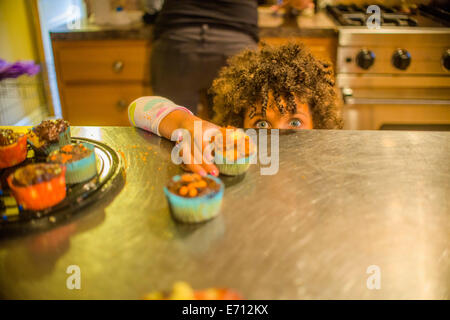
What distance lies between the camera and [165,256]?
503 mm

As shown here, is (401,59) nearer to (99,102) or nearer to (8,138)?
(99,102)

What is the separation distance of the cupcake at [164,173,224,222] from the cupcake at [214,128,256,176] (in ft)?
0.24

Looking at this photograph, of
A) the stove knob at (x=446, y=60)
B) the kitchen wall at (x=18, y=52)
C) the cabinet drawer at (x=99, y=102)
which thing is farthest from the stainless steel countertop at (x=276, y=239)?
the kitchen wall at (x=18, y=52)

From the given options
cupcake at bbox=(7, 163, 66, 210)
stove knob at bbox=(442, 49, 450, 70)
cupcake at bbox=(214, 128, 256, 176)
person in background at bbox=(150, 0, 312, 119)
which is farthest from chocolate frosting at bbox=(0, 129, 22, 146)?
stove knob at bbox=(442, 49, 450, 70)

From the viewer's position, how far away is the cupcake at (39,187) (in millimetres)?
577

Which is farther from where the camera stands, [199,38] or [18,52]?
[18,52]

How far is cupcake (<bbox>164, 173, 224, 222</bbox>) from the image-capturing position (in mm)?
567

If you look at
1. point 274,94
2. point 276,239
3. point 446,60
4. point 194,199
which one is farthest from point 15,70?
point 446,60

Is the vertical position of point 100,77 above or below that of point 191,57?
below

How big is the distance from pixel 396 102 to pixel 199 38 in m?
1.07

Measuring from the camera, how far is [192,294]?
44 cm

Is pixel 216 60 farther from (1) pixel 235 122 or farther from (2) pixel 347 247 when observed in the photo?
(2) pixel 347 247
